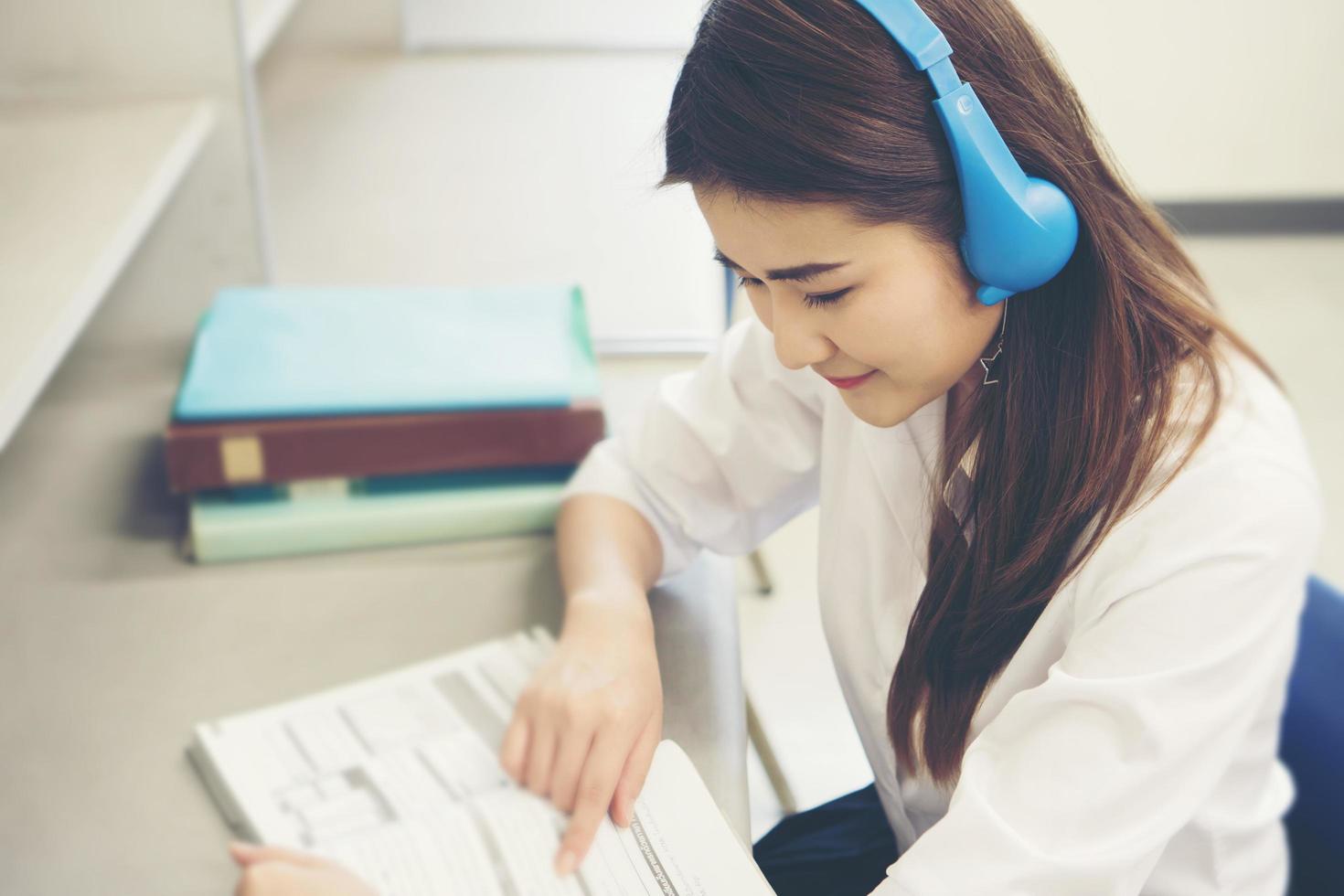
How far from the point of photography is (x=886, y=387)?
0.77 metres

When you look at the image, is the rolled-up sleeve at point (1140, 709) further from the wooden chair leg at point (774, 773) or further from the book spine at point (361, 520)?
the wooden chair leg at point (774, 773)

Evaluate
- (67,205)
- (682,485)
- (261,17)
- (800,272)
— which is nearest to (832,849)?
(682,485)

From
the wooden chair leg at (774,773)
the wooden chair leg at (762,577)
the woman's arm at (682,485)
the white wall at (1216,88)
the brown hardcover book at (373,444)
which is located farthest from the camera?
the white wall at (1216,88)

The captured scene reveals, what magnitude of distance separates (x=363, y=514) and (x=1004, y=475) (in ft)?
1.73

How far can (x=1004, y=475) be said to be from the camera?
0.78 metres

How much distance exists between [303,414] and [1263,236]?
2.94 metres

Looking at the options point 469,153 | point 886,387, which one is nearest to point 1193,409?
point 886,387

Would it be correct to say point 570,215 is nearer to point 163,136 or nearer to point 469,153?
point 469,153

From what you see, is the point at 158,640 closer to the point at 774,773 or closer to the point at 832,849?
the point at 832,849

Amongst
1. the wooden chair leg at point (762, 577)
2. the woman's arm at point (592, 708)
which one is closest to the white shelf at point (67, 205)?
the woman's arm at point (592, 708)

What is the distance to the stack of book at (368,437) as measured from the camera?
1014mm

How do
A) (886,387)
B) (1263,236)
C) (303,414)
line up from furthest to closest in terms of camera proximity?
(1263,236)
(303,414)
(886,387)

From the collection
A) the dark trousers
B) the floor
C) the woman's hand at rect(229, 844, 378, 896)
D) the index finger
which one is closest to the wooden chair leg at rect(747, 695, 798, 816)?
the floor

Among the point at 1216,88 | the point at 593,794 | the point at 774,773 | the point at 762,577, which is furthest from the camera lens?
the point at 1216,88
